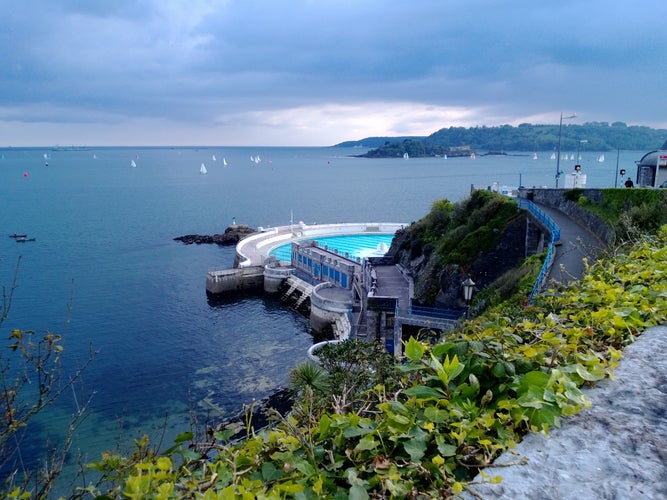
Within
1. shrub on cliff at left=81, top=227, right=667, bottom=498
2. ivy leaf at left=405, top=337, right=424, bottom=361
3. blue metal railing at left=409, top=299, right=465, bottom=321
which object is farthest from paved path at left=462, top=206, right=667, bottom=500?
blue metal railing at left=409, top=299, right=465, bottom=321

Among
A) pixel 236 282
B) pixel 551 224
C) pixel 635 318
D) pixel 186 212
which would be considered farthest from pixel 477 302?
pixel 186 212

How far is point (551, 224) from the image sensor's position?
2419 cm

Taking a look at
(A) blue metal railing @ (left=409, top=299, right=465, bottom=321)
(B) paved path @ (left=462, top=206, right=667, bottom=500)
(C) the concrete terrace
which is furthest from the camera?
(C) the concrete terrace

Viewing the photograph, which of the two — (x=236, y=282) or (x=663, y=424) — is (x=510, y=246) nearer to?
(x=663, y=424)

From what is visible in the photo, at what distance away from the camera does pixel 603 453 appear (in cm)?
316

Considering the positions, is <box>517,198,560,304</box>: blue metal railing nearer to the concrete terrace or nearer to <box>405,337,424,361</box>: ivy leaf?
<box>405,337,424,361</box>: ivy leaf

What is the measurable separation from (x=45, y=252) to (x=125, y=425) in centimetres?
4974

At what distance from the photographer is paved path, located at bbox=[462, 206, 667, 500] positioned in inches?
112

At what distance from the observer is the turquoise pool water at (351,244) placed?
58494mm

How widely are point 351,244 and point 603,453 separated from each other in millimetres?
59341

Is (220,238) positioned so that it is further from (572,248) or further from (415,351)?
(415,351)

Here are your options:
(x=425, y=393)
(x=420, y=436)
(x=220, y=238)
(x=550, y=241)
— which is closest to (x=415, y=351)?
(x=425, y=393)

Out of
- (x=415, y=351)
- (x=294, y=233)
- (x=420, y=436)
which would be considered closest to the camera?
(x=420, y=436)

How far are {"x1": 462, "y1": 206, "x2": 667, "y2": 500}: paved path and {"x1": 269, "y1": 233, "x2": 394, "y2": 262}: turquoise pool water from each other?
5024 centimetres
